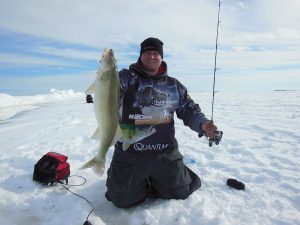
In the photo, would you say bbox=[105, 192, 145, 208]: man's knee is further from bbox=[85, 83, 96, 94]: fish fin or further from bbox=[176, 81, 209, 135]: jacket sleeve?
bbox=[85, 83, 96, 94]: fish fin

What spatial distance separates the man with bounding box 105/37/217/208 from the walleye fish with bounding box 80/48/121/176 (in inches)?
41.1

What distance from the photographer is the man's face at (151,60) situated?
409 cm

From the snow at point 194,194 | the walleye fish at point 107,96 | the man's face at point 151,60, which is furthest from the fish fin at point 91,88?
the snow at point 194,194

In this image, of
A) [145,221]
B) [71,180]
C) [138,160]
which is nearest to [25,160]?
[71,180]

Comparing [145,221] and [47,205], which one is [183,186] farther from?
[47,205]

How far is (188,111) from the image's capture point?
4.49 metres

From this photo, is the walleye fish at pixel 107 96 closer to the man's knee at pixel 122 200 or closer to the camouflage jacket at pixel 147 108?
the camouflage jacket at pixel 147 108

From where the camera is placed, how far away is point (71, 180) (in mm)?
4809

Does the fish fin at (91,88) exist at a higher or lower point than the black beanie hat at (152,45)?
lower

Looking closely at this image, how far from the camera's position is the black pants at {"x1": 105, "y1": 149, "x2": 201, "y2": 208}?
400 cm

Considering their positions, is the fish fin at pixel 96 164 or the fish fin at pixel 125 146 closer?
the fish fin at pixel 96 164

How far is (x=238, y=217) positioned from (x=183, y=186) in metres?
0.81

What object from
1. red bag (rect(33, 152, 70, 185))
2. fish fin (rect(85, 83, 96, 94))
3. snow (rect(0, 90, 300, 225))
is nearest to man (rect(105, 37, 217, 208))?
snow (rect(0, 90, 300, 225))

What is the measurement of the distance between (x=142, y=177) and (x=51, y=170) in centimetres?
141
